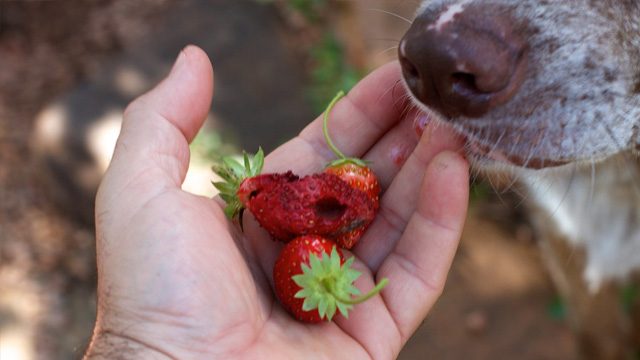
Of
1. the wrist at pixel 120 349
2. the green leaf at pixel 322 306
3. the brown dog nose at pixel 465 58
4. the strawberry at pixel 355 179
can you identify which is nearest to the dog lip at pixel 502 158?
the brown dog nose at pixel 465 58

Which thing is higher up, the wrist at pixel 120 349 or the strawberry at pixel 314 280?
the strawberry at pixel 314 280

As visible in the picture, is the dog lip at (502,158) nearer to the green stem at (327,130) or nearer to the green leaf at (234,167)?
the green stem at (327,130)

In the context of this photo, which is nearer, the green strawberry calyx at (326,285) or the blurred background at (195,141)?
the green strawberry calyx at (326,285)

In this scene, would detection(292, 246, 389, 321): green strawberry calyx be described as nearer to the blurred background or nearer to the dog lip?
the dog lip

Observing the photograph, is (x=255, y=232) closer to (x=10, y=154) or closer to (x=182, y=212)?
(x=182, y=212)

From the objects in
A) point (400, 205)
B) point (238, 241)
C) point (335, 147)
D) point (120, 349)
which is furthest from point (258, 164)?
point (120, 349)

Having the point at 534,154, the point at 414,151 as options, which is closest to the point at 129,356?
the point at 414,151

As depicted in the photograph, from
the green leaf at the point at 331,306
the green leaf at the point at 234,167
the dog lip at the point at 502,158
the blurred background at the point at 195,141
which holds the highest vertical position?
the dog lip at the point at 502,158
